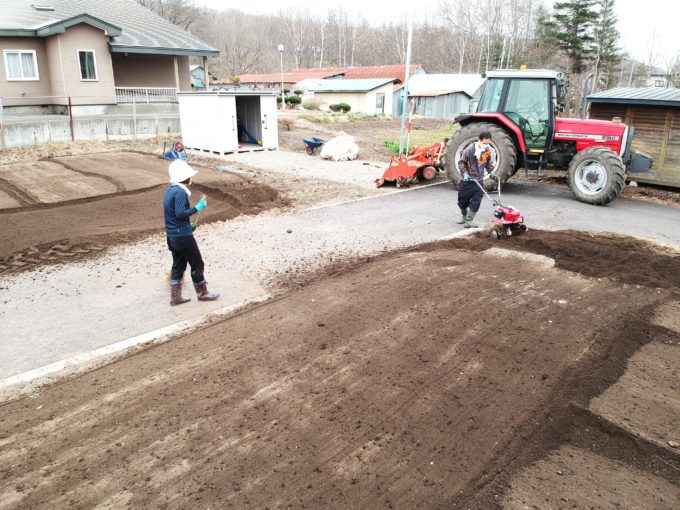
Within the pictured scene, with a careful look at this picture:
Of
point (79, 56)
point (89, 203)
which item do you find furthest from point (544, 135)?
point (79, 56)

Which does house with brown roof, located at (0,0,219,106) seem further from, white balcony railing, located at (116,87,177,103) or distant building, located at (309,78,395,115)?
distant building, located at (309,78,395,115)

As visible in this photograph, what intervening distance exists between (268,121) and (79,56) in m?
11.0

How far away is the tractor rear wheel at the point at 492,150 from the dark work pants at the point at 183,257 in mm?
7627

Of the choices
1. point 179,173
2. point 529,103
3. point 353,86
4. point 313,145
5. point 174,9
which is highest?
point 174,9

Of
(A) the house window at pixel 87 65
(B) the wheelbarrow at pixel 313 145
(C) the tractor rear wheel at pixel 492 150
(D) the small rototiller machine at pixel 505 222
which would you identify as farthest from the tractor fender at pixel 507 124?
(A) the house window at pixel 87 65

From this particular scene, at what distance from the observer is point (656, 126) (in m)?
14.7

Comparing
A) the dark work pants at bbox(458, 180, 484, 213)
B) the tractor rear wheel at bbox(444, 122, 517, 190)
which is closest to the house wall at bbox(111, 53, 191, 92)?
the tractor rear wheel at bbox(444, 122, 517, 190)

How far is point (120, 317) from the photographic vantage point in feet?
20.2

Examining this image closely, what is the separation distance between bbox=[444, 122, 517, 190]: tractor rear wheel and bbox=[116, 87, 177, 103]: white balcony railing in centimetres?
1897

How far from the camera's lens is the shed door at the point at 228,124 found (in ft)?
60.4

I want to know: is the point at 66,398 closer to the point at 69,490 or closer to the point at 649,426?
the point at 69,490

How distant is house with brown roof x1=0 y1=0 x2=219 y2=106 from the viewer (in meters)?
23.0

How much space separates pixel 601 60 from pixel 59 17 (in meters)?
43.0

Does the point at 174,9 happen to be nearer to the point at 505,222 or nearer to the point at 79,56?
the point at 79,56
